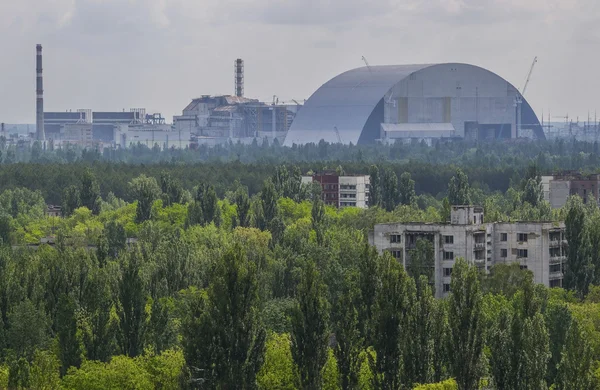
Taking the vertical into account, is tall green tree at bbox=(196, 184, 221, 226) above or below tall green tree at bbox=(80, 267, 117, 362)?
above

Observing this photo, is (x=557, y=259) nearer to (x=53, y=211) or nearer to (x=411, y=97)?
(x=53, y=211)

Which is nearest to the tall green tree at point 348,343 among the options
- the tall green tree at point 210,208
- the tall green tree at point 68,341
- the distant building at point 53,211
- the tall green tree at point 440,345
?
the tall green tree at point 440,345

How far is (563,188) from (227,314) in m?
64.8

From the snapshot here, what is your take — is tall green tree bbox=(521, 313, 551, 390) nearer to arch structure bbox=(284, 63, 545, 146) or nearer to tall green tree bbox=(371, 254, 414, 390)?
tall green tree bbox=(371, 254, 414, 390)

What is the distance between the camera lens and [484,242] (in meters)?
61.5

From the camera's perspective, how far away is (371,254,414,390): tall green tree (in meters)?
39.7

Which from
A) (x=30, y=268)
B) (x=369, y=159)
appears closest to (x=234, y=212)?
(x=30, y=268)

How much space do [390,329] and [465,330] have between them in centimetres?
219

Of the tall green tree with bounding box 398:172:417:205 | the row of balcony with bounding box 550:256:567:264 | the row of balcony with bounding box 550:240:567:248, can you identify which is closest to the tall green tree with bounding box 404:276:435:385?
the row of balcony with bounding box 550:256:567:264

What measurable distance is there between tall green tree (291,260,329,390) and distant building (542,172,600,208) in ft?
202

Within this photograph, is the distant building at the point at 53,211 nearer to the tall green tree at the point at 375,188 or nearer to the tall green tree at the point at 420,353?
the tall green tree at the point at 375,188

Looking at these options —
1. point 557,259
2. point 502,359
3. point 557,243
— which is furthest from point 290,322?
point 557,243

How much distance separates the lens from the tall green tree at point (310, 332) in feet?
130

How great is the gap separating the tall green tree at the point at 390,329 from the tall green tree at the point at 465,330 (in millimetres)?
1360
